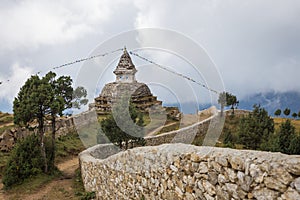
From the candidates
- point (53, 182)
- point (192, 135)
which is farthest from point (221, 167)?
point (192, 135)

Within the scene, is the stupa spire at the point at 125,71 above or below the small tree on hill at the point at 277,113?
above

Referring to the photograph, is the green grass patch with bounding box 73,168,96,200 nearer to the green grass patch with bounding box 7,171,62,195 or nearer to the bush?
the green grass patch with bounding box 7,171,62,195

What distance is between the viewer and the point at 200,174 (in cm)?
515

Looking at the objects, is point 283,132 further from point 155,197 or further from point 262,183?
point 262,183

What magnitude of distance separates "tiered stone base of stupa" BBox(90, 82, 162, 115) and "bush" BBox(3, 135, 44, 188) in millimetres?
18276

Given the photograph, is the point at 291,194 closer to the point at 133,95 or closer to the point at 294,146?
the point at 294,146

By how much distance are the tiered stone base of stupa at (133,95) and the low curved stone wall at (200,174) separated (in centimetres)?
2578

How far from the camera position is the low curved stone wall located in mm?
3627

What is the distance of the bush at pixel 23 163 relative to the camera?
1461 centimetres

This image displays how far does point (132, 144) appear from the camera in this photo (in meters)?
18.7

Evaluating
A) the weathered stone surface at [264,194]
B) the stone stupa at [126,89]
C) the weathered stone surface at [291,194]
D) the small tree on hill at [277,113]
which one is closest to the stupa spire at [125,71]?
the stone stupa at [126,89]

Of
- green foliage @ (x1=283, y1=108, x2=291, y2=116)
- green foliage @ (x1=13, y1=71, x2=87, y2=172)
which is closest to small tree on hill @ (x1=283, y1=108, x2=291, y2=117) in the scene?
green foliage @ (x1=283, y1=108, x2=291, y2=116)

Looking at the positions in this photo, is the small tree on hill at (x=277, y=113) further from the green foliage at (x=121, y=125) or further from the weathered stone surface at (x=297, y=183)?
the weathered stone surface at (x=297, y=183)

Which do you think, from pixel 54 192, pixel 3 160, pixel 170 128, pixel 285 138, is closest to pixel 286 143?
pixel 285 138
